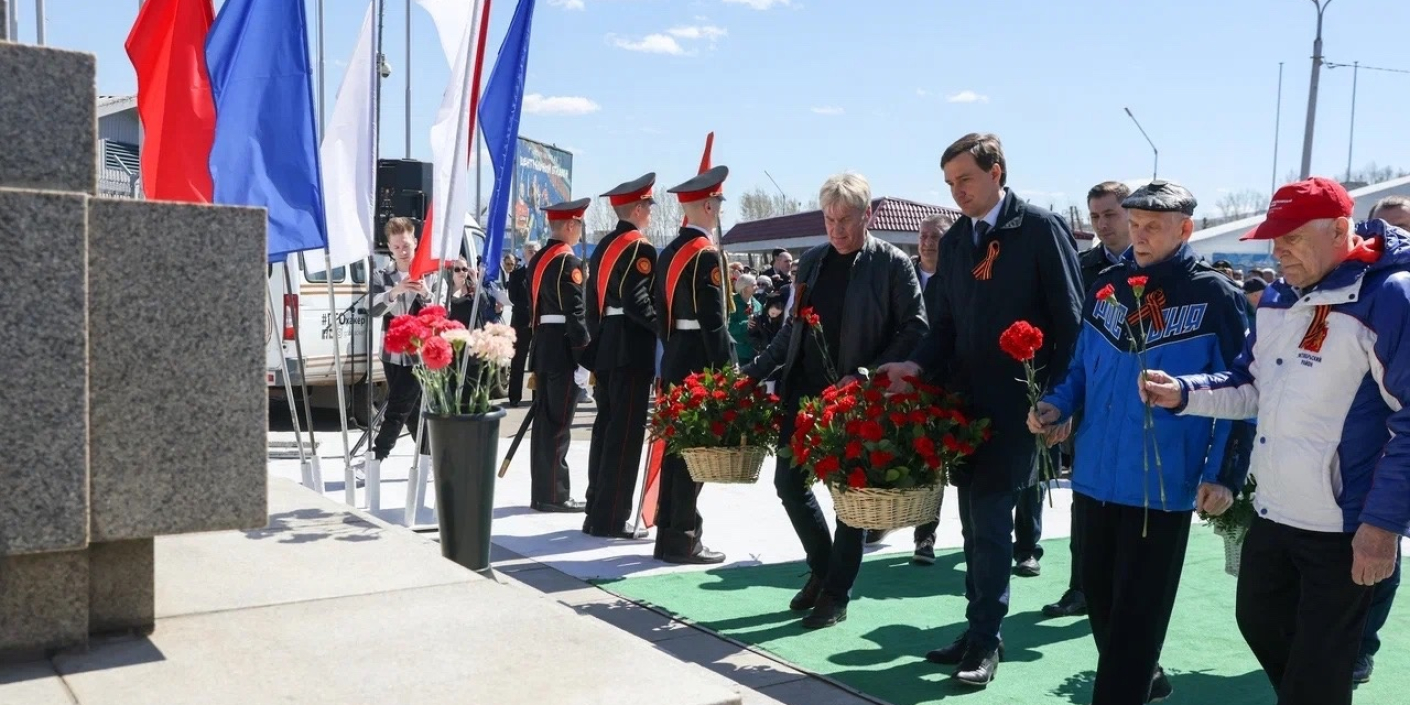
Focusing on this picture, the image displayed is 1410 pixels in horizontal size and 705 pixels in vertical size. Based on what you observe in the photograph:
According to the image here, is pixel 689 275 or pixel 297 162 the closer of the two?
pixel 297 162

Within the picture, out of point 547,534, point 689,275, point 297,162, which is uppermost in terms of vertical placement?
point 297,162

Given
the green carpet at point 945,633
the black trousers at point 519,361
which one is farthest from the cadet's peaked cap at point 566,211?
the green carpet at point 945,633

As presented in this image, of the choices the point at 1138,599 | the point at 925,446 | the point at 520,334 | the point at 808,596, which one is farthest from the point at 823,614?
the point at 520,334

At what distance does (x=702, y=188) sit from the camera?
24.1 feet

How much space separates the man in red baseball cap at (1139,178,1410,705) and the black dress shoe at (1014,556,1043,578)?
134 inches

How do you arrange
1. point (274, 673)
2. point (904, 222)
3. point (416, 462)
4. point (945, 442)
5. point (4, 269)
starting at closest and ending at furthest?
point (4, 269) < point (274, 673) < point (945, 442) < point (416, 462) < point (904, 222)

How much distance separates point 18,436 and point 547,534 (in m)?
5.36

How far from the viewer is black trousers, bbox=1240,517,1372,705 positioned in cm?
347

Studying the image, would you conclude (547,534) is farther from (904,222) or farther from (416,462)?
(904,222)

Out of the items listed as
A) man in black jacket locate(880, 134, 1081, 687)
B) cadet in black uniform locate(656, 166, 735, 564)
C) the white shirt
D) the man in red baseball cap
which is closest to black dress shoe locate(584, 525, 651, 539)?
cadet in black uniform locate(656, 166, 735, 564)

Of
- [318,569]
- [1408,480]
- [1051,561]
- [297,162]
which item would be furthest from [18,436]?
[1051,561]

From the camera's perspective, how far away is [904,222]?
52.3 m

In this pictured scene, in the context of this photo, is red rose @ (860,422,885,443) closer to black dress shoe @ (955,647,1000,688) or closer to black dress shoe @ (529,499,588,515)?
black dress shoe @ (955,647,1000,688)

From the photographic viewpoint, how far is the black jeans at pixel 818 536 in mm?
5883
